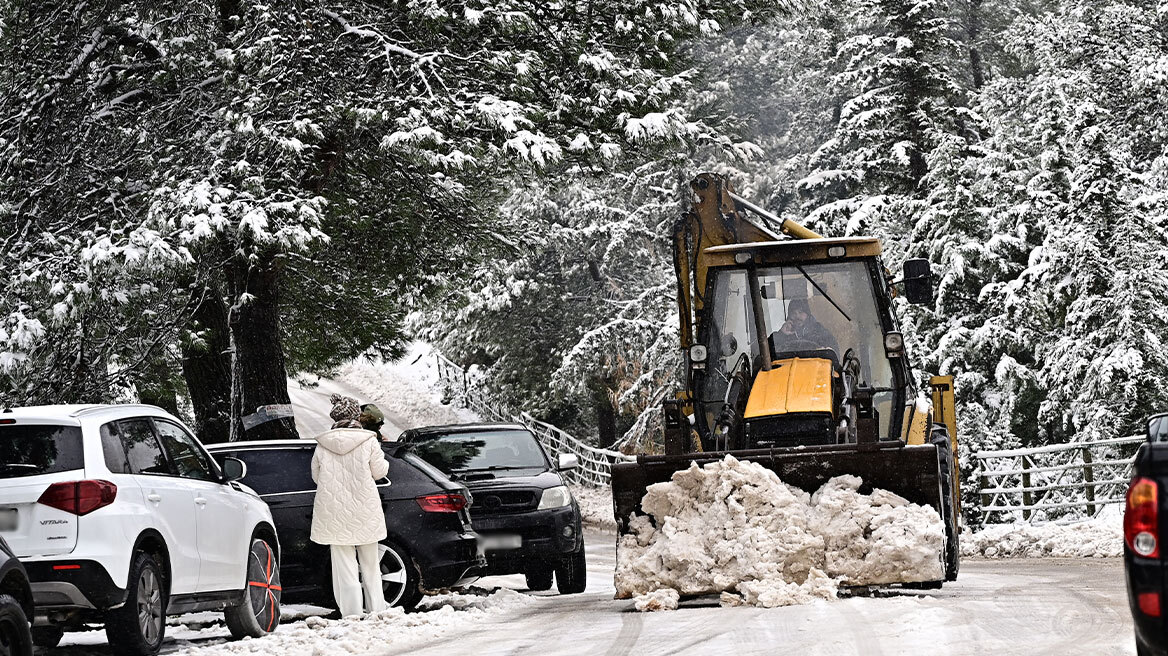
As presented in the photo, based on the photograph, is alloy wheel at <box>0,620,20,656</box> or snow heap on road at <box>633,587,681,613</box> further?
snow heap on road at <box>633,587,681,613</box>

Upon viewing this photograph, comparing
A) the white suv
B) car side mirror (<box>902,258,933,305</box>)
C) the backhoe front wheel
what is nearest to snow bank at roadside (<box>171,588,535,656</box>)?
the white suv

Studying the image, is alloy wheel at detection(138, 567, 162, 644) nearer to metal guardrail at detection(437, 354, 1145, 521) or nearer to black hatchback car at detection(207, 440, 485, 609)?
black hatchback car at detection(207, 440, 485, 609)

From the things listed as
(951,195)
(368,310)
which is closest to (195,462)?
(368,310)

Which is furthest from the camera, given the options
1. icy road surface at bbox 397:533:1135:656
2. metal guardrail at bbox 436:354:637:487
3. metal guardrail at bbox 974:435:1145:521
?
metal guardrail at bbox 436:354:637:487

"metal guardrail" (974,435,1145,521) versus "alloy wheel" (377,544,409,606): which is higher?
"alloy wheel" (377,544,409,606)

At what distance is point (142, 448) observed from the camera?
10000mm

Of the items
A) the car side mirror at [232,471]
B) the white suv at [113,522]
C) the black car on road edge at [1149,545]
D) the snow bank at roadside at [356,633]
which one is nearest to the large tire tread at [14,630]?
the white suv at [113,522]

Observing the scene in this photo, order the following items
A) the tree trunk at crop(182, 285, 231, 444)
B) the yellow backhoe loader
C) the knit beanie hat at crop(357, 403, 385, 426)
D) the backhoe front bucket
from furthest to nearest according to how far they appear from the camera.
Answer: the tree trunk at crop(182, 285, 231, 444) → the knit beanie hat at crop(357, 403, 385, 426) → the yellow backhoe loader → the backhoe front bucket

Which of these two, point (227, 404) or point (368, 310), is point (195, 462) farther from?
point (368, 310)

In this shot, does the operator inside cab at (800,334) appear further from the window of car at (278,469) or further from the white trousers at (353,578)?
the window of car at (278,469)

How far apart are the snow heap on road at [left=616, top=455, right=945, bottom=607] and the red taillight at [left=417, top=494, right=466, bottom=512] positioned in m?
1.96

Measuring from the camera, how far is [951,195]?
97.8 ft

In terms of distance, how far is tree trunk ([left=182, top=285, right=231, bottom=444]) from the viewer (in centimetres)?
1948

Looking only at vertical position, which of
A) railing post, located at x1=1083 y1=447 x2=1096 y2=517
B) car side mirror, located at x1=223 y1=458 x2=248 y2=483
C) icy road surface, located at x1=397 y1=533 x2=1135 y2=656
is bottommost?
railing post, located at x1=1083 y1=447 x2=1096 y2=517
